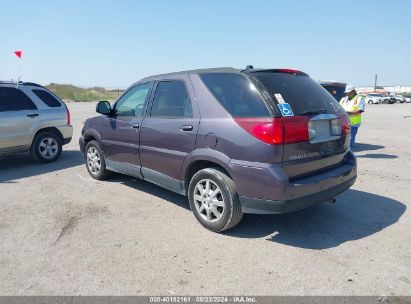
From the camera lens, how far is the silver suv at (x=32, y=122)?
709 centimetres

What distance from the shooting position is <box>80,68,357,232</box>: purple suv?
338 cm

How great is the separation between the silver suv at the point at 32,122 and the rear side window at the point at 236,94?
4.99 m

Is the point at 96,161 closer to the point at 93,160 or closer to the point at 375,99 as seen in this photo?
the point at 93,160

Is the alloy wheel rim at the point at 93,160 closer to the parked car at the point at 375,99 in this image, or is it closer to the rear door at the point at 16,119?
the rear door at the point at 16,119

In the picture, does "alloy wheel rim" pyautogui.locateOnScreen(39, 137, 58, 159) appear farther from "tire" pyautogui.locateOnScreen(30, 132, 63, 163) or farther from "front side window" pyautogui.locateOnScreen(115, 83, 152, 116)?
"front side window" pyautogui.locateOnScreen(115, 83, 152, 116)

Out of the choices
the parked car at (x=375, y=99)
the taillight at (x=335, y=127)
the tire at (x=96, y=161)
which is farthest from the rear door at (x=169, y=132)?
the parked car at (x=375, y=99)

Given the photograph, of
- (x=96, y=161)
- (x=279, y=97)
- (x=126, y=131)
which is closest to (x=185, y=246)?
(x=279, y=97)

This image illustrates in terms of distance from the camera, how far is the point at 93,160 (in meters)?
6.27

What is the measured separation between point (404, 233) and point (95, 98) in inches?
2079

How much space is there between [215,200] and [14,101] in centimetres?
559

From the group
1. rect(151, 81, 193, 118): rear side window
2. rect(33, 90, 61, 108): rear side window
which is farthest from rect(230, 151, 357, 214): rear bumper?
rect(33, 90, 61, 108): rear side window

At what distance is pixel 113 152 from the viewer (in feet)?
18.3

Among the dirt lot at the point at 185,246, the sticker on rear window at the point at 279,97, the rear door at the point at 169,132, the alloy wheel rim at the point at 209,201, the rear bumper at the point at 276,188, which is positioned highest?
the sticker on rear window at the point at 279,97

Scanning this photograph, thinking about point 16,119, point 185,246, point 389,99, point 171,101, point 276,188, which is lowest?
point 185,246
